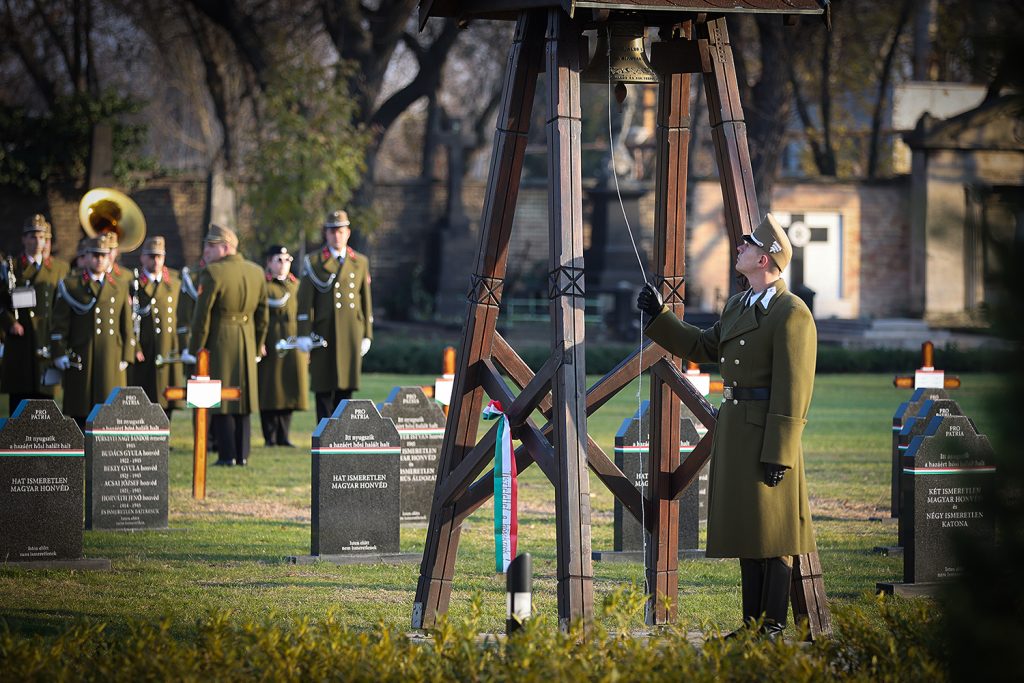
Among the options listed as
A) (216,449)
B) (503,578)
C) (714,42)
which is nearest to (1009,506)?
(714,42)

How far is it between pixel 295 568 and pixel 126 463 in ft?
7.43

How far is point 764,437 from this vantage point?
275 inches

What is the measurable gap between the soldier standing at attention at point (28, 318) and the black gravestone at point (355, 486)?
26.1 feet

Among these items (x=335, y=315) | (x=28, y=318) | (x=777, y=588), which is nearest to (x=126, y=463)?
(x=335, y=315)

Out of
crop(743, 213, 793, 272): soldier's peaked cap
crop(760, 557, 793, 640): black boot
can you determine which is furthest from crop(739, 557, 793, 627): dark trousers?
crop(743, 213, 793, 272): soldier's peaked cap

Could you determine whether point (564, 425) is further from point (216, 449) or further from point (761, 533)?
point (216, 449)

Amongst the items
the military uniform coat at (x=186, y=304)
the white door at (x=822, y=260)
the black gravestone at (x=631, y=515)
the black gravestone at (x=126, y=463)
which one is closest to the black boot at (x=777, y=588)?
the black gravestone at (x=631, y=515)

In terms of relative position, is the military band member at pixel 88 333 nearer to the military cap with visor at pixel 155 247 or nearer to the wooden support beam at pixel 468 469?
the military cap with visor at pixel 155 247

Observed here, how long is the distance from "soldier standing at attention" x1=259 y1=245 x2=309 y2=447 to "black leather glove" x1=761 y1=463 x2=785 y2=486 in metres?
10.3

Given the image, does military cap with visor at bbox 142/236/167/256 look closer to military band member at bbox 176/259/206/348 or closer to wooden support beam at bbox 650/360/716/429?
Answer: military band member at bbox 176/259/206/348

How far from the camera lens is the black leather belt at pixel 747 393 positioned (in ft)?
23.3

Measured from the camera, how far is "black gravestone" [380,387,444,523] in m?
11.8

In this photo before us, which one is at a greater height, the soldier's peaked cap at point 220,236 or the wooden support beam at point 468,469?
the soldier's peaked cap at point 220,236

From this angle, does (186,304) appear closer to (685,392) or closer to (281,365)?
(281,365)
